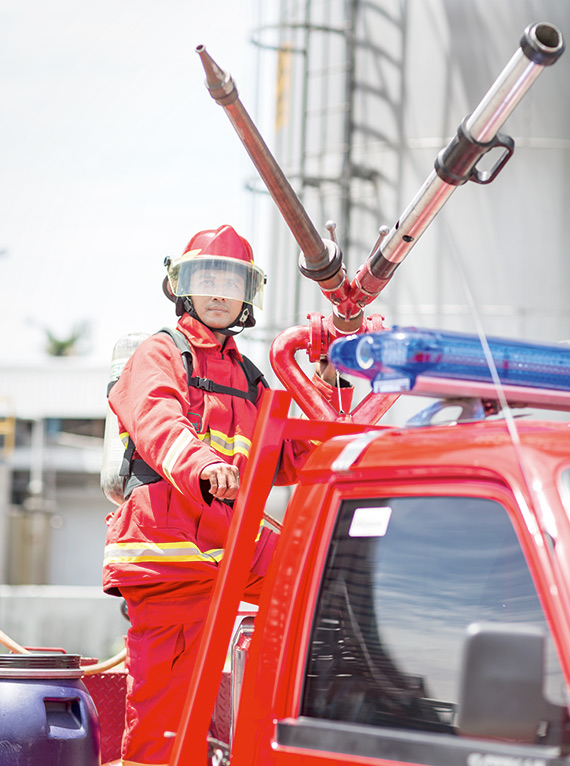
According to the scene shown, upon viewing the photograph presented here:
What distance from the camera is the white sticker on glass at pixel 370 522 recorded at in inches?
84.1

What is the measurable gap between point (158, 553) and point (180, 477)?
399 mm

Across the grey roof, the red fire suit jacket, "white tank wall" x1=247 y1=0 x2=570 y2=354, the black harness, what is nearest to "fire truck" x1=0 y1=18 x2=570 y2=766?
the red fire suit jacket

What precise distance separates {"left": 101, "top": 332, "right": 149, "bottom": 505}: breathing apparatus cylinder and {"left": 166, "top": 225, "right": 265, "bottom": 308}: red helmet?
1.01ft

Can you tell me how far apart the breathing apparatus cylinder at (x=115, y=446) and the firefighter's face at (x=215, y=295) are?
35 centimetres

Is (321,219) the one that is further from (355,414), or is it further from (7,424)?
(7,424)

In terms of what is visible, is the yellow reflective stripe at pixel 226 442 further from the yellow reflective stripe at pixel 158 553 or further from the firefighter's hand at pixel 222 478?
the firefighter's hand at pixel 222 478

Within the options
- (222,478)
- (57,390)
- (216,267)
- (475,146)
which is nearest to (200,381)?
(216,267)

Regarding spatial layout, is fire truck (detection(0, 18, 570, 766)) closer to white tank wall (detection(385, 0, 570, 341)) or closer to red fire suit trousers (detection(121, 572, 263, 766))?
red fire suit trousers (detection(121, 572, 263, 766))

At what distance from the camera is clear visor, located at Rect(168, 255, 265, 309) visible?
12.0 ft

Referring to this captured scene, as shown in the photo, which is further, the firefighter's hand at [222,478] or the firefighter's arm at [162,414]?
the firefighter's arm at [162,414]

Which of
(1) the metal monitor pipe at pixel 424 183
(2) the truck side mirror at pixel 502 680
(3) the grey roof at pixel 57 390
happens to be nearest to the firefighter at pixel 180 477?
(1) the metal monitor pipe at pixel 424 183

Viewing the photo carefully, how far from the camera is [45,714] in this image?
108 inches

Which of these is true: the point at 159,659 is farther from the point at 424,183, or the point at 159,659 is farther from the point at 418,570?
the point at 424,183

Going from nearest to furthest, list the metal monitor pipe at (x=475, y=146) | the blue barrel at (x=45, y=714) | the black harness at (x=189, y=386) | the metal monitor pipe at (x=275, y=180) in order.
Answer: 1. the metal monitor pipe at (x=475, y=146)
2. the metal monitor pipe at (x=275, y=180)
3. the blue barrel at (x=45, y=714)
4. the black harness at (x=189, y=386)
